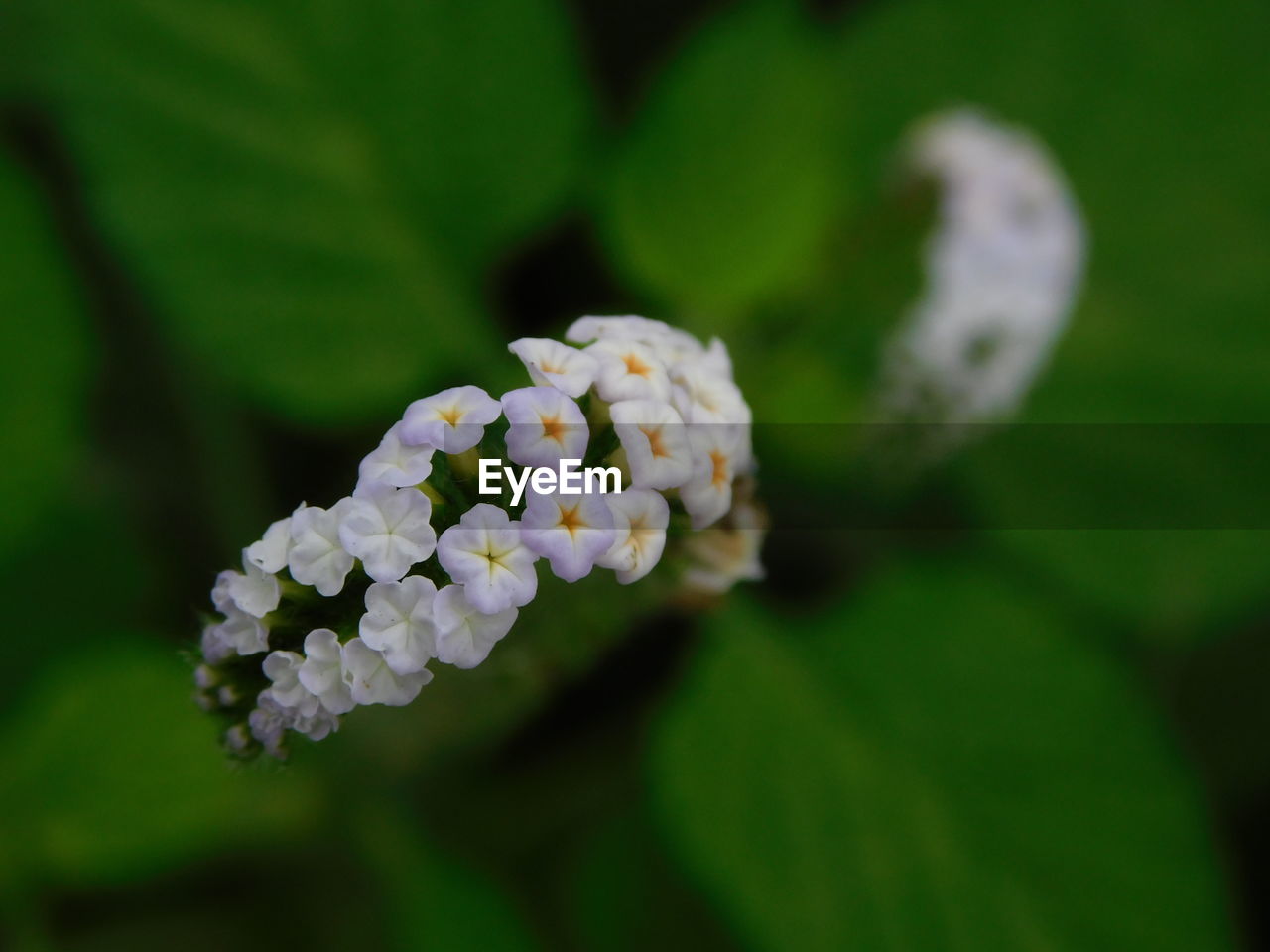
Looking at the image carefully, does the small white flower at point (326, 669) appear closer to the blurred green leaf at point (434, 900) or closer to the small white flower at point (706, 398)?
the small white flower at point (706, 398)

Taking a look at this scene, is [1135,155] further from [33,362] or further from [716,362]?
[33,362]

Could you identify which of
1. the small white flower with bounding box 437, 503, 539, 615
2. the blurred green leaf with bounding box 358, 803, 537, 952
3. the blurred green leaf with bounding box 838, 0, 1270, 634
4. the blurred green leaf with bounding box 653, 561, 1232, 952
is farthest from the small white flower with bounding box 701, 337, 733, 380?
the blurred green leaf with bounding box 838, 0, 1270, 634

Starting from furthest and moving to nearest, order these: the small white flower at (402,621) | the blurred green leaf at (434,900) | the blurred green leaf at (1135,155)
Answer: the blurred green leaf at (1135,155) → the blurred green leaf at (434,900) → the small white flower at (402,621)

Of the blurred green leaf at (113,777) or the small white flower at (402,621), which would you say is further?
the blurred green leaf at (113,777)

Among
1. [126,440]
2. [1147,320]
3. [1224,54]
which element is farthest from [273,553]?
[1224,54]

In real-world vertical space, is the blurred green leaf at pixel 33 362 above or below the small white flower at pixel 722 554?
above

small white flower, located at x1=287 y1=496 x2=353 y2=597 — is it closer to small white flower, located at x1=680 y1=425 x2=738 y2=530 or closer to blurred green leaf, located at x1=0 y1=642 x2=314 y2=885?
small white flower, located at x1=680 y1=425 x2=738 y2=530

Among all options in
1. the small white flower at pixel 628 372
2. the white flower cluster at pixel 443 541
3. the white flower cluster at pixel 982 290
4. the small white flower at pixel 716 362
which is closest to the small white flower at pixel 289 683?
the white flower cluster at pixel 443 541
